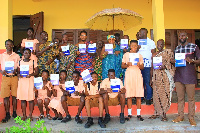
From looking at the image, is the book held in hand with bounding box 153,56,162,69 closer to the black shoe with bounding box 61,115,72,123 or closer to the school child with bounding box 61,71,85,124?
the school child with bounding box 61,71,85,124

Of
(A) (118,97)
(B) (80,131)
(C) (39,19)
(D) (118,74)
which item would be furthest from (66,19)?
(B) (80,131)

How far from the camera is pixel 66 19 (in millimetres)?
7961

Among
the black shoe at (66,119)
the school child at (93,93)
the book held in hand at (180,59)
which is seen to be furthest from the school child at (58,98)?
the book held in hand at (180,59)

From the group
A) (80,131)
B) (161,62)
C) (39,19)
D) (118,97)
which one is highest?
(39,19)

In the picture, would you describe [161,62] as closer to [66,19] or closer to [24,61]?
[24,61]

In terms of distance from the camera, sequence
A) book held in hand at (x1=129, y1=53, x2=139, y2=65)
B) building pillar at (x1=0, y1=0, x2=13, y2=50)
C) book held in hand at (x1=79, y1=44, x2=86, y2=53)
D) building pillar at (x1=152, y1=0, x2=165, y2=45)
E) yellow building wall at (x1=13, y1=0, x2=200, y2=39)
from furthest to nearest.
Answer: yellow building wall at (x1=13, y1=0, x2=200, y2=39), building pillar at (x1=152, y1=0, x2=165, y2=45), building pillar at (x1=0, y1=0, x2=13, y2=50), book held in hand at (x1=79, y1=44, x2=86, y2=53), book held in hand at (x1=129, y1=53, x2=139, y2=65)

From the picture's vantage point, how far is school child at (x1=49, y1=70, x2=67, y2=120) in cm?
459

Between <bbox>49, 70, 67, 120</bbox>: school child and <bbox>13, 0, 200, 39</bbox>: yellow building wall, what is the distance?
3.61 metres

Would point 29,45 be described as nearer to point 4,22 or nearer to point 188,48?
point 4,22

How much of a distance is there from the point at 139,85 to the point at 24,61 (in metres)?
2.38

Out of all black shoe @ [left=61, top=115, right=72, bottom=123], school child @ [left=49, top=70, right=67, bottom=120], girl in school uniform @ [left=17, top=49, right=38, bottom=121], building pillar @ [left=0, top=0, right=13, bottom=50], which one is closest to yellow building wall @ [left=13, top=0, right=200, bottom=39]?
building pillar @ [left=0, top=0, right=13, bottom=50]

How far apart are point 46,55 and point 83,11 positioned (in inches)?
136

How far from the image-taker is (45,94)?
4805 mm

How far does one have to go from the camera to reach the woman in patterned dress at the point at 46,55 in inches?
196
